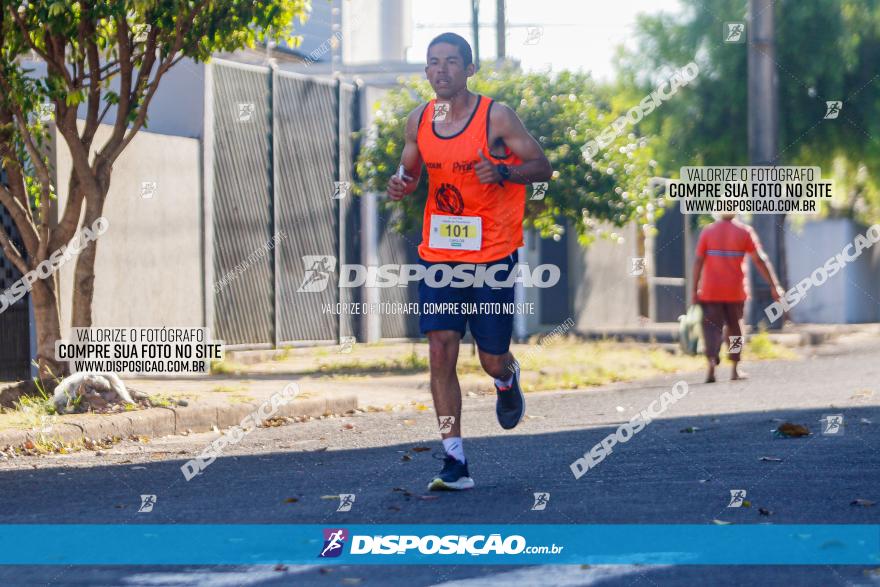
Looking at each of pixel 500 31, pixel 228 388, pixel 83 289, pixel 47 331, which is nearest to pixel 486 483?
pixel 83 289

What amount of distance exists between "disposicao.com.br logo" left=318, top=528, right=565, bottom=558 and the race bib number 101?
1673mm

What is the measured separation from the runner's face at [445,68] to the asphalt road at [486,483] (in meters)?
1.86

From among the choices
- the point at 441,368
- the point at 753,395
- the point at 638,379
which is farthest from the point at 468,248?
the point at 638,379

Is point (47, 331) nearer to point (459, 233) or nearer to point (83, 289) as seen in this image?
point (83, 289)

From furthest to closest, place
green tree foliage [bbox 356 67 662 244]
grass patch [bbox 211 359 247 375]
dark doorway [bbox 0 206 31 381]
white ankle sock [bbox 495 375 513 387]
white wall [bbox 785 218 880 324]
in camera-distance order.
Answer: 1. white wall [bbox 785 218 880 324]
2. green tree foliage [bbox 356 67 662 244]
3. grass patch [bbox 211 359 247 375]
4. dark doorway [bbox 0 206 31 381]
5. white ankle sock [bbox 495 375 513 387]

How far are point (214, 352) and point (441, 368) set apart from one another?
29.7ft

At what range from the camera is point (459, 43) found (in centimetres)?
667

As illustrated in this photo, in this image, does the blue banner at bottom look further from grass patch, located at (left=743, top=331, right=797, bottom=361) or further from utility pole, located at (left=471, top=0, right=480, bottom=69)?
utility pole, located at (left=471, top=0, right=480, bottom=69)

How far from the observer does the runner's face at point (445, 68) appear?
6617 mm

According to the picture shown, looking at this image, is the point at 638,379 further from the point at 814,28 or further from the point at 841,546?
the point at 814,28

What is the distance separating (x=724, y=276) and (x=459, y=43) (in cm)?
751

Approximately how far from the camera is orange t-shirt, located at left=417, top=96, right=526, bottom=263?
21.6 ft

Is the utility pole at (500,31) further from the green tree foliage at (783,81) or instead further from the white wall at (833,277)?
the white wall at (833,277)

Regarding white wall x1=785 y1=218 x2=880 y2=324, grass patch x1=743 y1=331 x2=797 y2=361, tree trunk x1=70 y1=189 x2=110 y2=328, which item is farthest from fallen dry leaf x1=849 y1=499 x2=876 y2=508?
white wall x1=785 y1=218 x2=880 y2=324
